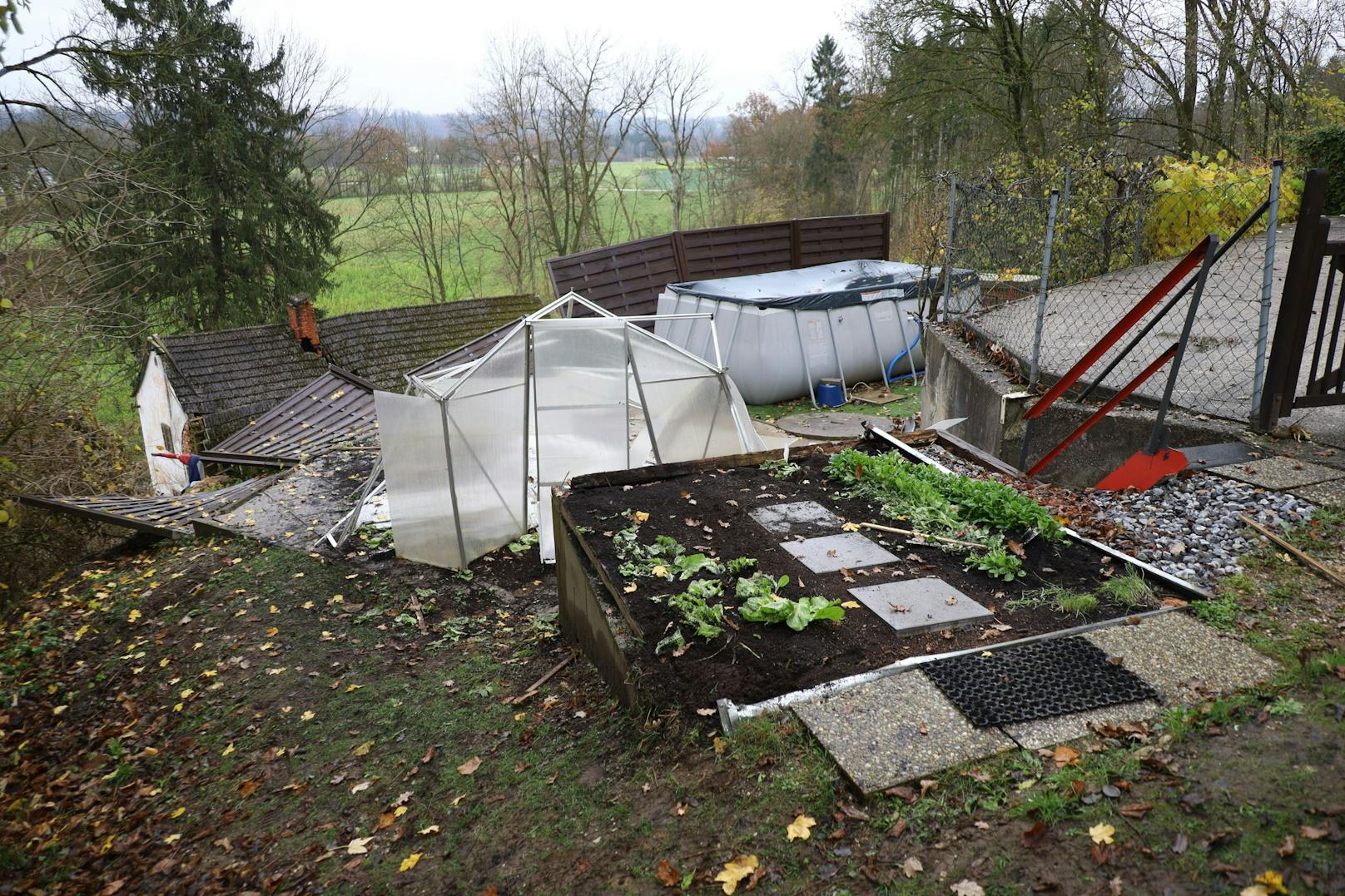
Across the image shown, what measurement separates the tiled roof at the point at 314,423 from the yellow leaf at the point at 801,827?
40.5 feet

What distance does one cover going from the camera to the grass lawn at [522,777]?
2863 mm

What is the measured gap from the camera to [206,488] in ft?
46.7

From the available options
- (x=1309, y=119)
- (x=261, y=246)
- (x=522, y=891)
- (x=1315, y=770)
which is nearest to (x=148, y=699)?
(x=522, y=891)

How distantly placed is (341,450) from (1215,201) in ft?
43.4

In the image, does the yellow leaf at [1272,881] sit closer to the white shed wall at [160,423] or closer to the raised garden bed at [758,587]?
the raised garden bed at [758,587]

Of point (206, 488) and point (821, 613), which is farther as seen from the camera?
point (206, 488)

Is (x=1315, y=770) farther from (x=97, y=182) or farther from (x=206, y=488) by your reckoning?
(x=206, y=488)

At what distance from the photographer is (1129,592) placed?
4.40m

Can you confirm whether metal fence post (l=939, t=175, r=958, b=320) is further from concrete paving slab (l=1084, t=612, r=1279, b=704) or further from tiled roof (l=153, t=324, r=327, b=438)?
tiled roof (l=153, t=324, r=327, b=438)

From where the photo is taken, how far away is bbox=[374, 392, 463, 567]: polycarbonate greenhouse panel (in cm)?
791

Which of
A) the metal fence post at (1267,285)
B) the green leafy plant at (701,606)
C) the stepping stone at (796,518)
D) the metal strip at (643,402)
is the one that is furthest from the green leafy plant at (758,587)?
the metal strip at (643,402)

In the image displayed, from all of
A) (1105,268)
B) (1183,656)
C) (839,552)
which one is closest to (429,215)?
(1105,268)

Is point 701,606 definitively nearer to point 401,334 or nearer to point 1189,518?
point 1189,518

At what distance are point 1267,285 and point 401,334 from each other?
747 inches
